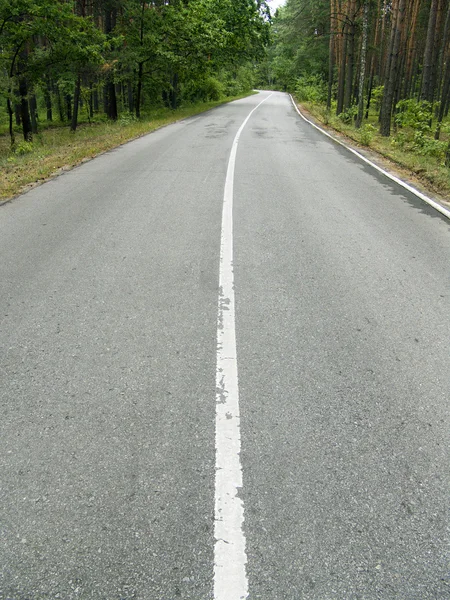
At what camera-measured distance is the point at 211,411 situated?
287 cm

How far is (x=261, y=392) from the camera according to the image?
305cm

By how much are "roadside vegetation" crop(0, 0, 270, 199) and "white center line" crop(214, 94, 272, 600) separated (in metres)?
7.09

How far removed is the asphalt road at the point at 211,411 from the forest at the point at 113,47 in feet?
40.2

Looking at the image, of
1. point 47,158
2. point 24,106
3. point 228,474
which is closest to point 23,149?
point 47,158

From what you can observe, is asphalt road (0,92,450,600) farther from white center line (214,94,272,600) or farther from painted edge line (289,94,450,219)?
painted edge line (289,94,450,219)

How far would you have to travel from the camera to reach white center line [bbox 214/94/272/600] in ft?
6.23

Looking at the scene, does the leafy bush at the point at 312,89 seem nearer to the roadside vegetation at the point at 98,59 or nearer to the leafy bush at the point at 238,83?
the roadside vegetation at the point at 98,59

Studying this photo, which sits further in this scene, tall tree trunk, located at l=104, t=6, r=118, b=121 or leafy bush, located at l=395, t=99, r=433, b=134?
tall tree trunk, located at l=104, t=6, r=118, b=121

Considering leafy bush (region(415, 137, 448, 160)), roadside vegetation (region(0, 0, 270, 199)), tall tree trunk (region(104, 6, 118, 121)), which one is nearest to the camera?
leafy bush (region(415, 137, 448, 160))

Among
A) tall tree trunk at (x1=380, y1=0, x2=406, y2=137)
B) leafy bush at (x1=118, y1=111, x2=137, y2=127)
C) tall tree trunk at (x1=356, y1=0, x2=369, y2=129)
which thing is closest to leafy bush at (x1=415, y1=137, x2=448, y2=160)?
tall tree trunk at (x1=380, y1=0, x2=406, y2=137)

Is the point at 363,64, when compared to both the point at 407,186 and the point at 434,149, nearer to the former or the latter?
the point at 434,149

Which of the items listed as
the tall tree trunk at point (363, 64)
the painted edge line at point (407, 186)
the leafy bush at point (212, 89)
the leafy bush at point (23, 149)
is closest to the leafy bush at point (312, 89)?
the leafy bush at point (212, 89)

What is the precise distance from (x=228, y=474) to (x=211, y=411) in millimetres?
526

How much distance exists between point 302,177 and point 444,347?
7350 mm
